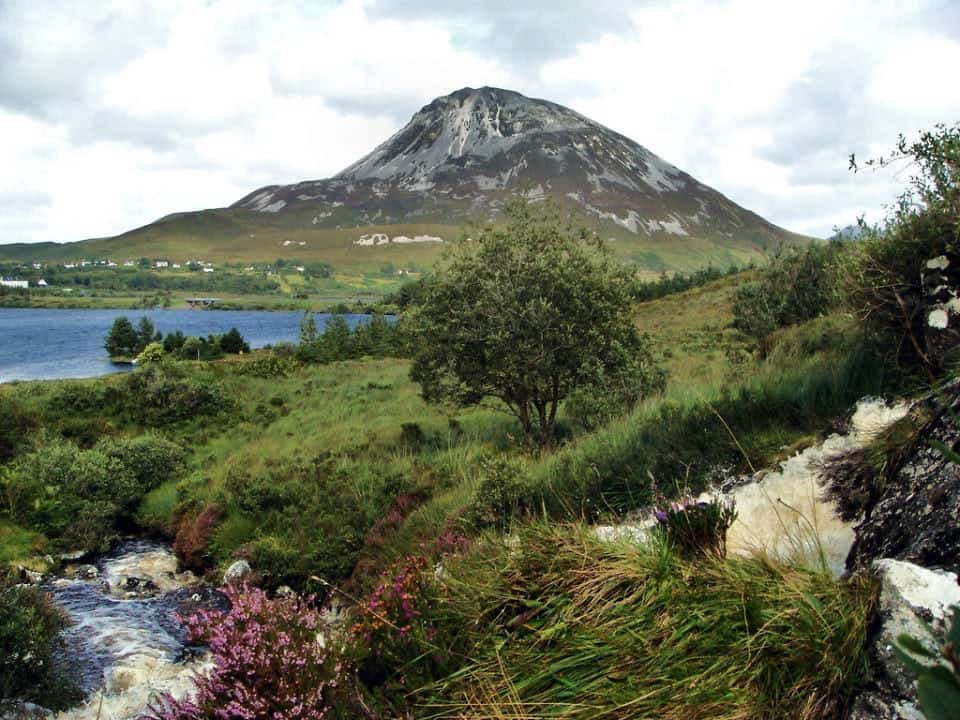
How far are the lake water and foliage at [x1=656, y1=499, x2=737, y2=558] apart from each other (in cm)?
8269

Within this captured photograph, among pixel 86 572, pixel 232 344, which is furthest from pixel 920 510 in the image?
pixel 232 344

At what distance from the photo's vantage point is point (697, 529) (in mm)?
3941

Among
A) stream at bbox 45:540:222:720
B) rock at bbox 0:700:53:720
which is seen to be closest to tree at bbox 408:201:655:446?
stream at bbox 45:540:222:720

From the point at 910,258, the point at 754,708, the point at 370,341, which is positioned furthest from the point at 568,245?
the point at 370,341

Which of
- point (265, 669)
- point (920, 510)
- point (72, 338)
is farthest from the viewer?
point (72, 338)

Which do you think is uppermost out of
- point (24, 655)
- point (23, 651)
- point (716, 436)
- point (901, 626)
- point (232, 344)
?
point (901, 626)

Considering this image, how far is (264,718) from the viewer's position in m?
4.09

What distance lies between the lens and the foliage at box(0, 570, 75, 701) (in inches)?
408

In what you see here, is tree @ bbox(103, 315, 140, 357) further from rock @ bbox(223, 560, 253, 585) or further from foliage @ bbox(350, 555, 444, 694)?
foliage @ bbox(350, 555, 444, 694)

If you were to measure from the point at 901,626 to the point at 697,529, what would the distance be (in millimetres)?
1529

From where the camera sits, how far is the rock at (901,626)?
2314 millimetres

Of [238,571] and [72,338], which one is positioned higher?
[72,338]

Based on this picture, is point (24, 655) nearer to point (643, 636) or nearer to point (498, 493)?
point (498, 493)

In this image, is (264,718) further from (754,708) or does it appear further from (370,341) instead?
(370,341)
